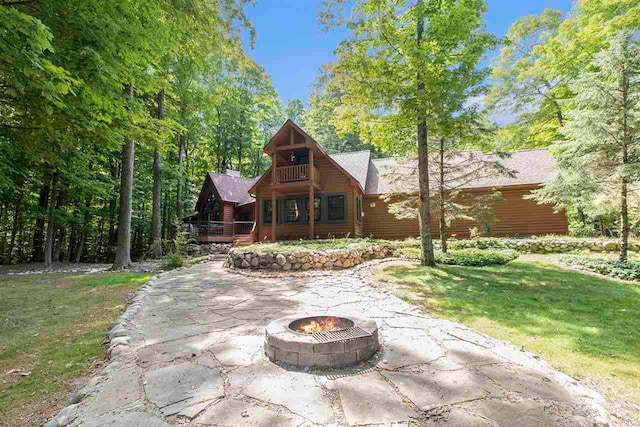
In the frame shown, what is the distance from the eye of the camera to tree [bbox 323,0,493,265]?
25.3 feet

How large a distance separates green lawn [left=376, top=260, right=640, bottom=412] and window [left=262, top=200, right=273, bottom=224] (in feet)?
32.8

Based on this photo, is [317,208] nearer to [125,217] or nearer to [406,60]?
[125,217]

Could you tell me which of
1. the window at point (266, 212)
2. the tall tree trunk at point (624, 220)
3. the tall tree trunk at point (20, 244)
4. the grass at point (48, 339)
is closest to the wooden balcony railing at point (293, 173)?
the window at point (266, 212)

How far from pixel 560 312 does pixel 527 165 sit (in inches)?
565

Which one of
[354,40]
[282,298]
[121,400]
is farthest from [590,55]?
[121,400]

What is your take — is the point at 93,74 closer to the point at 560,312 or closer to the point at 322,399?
the point at 322,399

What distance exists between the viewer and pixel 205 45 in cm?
939

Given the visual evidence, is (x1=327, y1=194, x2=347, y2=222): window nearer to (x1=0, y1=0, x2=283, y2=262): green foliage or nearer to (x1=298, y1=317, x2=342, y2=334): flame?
(x1=0, y1=0, x2=283, y2=262): green foliage

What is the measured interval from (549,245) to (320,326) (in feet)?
39.9

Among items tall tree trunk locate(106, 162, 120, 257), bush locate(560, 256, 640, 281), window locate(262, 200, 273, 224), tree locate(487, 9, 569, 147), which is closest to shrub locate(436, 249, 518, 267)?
bush locate(560, 256, 640, 281)

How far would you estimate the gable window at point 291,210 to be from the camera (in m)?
16.5

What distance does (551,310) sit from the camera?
4.78 metres

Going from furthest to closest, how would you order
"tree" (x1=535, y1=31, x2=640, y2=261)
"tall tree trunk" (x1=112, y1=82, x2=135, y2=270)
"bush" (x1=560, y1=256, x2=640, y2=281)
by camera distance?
1. "tall tree trunk" (x1=112, y1=82, x2=135, y2=270)
2. "tree" (x1=535, y1=31, x2=640, y2=261)
3. "bush" (x1=560, y1=256, x2=640, y2=281)

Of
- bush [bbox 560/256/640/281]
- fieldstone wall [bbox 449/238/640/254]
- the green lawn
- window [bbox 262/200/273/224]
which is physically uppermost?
window [bbox 262/200/273/224]
